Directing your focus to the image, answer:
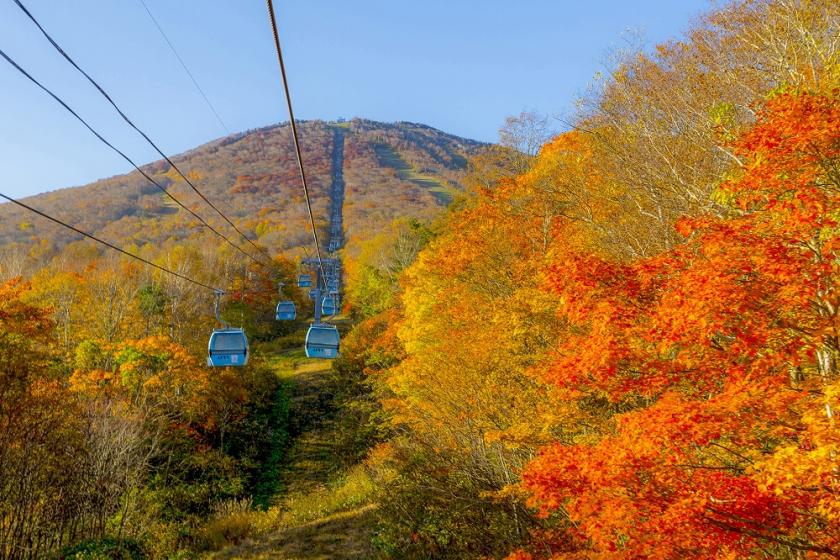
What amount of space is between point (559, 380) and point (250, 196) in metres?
128

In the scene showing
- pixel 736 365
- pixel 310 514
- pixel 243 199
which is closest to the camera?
pixel 736 365

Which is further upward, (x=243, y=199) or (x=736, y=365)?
(x=243, y=199)

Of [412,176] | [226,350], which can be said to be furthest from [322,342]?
[412,176]

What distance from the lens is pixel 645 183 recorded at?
44.8 feet

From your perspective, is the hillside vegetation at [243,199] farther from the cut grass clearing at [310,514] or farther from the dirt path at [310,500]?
the cut grass clearing at [310,514]

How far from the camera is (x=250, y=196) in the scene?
420 ft

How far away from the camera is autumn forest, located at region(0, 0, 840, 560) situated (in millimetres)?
7309

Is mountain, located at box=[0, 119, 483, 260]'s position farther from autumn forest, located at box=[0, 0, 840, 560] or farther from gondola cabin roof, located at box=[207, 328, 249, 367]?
gondola cabin roof, located at box=[207, 328, 249, 367]

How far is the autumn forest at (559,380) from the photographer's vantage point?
7.31m

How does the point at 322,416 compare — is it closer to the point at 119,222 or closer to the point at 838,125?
the point at 838,125

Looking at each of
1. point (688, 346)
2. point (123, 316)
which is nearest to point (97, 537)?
point (123, 316)

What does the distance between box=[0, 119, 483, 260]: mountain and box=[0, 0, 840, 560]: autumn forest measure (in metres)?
42.5

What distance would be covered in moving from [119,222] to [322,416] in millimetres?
86930

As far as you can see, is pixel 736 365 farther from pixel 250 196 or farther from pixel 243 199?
pixel 250 196
